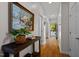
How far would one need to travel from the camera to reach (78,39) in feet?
11.0

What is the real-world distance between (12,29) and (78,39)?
5.54 feet

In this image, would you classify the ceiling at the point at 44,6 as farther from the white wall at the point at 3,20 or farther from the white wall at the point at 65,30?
the white wall at the point at 3,20

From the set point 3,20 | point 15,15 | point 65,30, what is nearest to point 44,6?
point 65,30

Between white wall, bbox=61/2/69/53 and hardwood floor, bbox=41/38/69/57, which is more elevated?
white wall, bbox=61/2/69/53

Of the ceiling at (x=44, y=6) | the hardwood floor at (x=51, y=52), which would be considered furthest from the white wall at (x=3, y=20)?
the hardwood floor at (x=51, y=52)

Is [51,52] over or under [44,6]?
under

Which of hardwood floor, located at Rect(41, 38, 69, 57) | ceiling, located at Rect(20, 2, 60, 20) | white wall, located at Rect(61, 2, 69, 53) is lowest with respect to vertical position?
hardwood floor, located at Rect(41, 38, 69, 57)

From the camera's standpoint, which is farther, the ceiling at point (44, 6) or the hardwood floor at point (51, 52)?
the hardwood floor at point (51, 52)

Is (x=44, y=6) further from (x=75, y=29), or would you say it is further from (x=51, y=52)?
(x=75, y=29)

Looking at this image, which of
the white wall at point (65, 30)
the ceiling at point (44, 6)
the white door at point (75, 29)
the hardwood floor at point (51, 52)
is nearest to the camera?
the white door at point (75, 29)

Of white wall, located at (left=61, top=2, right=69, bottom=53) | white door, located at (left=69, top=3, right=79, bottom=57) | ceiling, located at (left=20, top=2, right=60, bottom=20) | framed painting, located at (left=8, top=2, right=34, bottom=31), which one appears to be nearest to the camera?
framed painting, located at (left=8, top=2, right=34, bottom=31)

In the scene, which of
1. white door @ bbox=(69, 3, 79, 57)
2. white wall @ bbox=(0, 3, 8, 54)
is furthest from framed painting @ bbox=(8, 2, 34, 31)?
white door @ bbox=(69, 3, 79, 57)

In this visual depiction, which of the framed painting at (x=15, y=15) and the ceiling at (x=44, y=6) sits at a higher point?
the ceiling at (x=44, y=6)

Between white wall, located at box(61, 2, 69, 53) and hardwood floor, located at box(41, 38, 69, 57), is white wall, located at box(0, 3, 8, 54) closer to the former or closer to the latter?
hardwood floor, located at box(41, 38, 69, 57)
